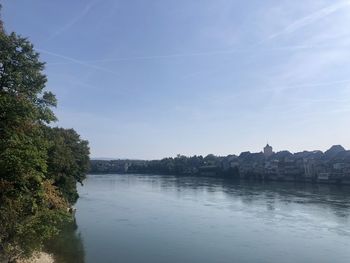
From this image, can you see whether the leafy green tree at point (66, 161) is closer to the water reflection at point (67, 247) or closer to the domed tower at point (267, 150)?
the water reflection at point (67, 247)

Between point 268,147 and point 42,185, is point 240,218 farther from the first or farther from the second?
point 268,147

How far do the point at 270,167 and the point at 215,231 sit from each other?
94.2m

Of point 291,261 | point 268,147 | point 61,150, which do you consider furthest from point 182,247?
point 268,147

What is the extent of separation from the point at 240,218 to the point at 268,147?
13557cm

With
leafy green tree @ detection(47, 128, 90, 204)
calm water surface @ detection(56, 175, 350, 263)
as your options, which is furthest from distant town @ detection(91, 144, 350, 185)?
leafy green tree @ detection(47, 128, 90, 204)

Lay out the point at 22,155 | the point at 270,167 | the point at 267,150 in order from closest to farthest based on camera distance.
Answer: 1. the point at 22,155
2. the point at 270,167
3. the point at 267,150

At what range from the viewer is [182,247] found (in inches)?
1219

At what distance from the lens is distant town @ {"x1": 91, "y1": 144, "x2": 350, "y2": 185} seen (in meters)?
111

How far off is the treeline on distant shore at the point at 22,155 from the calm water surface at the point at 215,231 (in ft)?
32.7

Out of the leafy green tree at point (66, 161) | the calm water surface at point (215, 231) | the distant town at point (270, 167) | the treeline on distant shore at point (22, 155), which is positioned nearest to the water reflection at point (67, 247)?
the calm water surface at point (215, 231)

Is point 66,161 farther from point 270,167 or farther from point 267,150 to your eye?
point 267,150

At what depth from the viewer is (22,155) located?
547 inches

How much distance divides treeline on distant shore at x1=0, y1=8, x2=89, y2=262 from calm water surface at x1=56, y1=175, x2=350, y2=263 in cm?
998

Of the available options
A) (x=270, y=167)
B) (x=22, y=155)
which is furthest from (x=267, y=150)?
(x=22, y=155)
